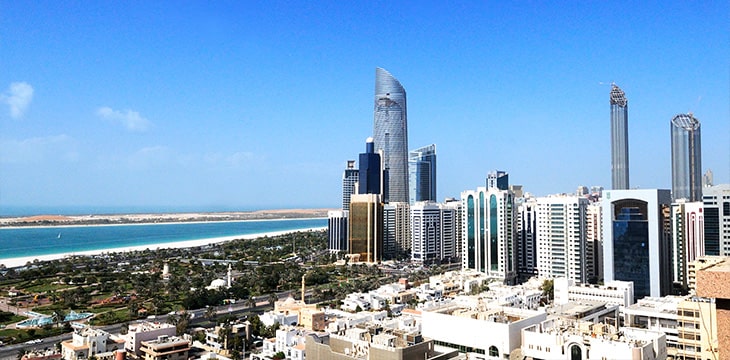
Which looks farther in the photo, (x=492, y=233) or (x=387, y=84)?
(x=387, y=84)

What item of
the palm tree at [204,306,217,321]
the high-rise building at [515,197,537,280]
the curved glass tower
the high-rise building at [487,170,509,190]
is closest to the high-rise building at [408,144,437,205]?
the curved glass tower

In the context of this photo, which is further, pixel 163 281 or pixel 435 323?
pixel 163 281

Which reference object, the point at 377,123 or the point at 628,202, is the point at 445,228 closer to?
the point at 628,202

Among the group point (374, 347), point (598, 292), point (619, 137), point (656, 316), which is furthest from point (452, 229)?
point (619, 137)

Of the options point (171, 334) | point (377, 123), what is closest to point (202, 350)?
point (171, 334)

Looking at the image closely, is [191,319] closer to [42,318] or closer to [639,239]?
[42,318]

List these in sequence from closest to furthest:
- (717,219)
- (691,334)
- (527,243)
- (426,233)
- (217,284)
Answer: (691,334) < (717,219) < (217,284) < (527,243) < (426,233)

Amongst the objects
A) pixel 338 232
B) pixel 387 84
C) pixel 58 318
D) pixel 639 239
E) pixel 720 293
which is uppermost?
pixel 387 84
